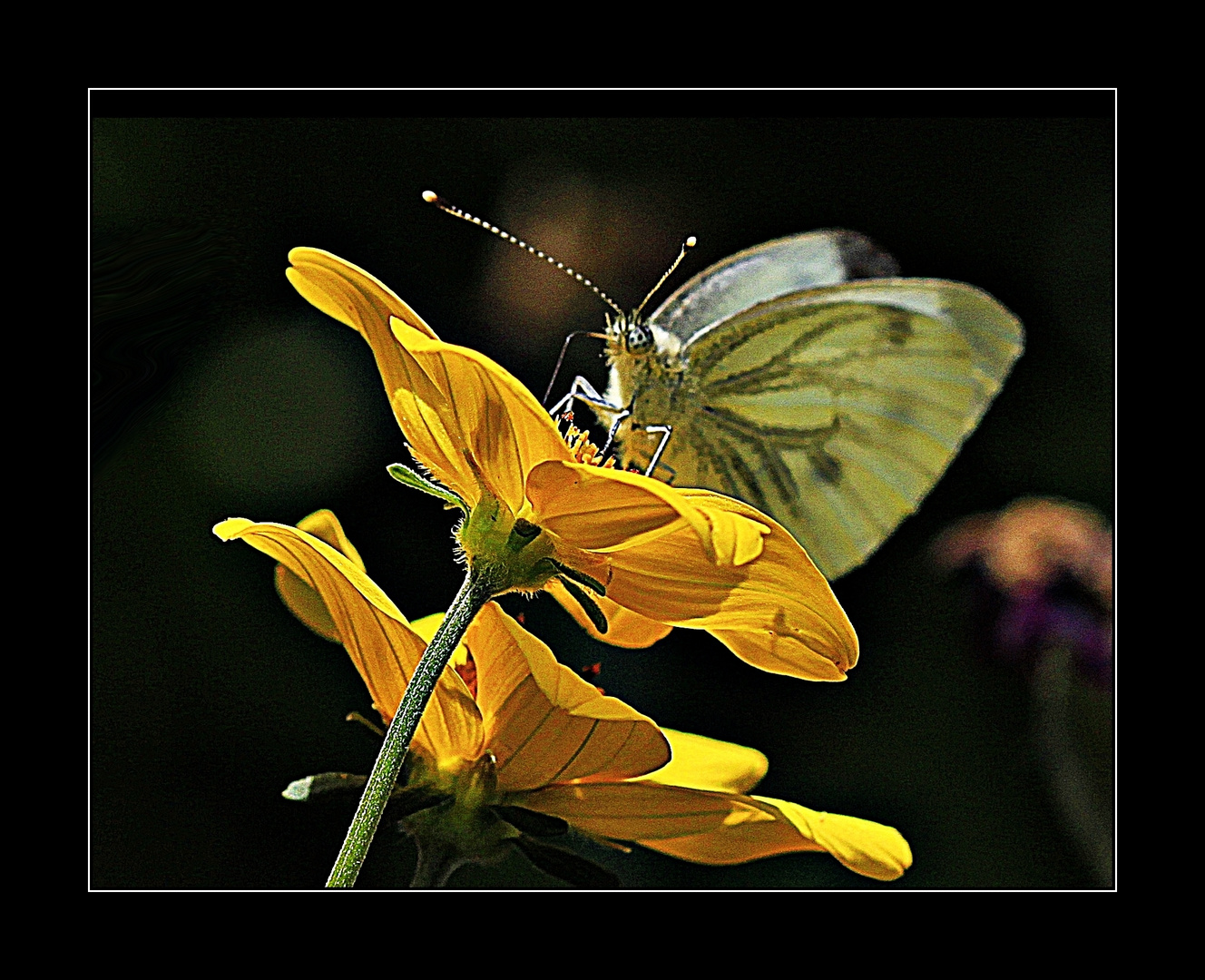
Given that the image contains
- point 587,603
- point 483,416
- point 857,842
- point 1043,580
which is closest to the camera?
point 483,416

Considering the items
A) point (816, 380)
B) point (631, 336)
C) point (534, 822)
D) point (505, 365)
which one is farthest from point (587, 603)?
point (505, 365)

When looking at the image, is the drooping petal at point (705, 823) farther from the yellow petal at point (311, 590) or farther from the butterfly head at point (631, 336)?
the butterfly head at point (631, 336)

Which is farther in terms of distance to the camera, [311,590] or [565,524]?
[311,590]

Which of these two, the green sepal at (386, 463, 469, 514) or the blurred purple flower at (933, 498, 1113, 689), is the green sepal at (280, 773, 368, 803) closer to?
the green sepal at (386, 463, 469, 514)

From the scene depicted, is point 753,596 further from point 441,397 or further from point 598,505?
point 441,397

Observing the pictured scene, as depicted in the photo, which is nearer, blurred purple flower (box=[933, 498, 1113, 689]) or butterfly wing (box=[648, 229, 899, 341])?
butterfly wing (box=[648, 229, 899, 341])

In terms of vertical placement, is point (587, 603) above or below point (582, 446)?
below

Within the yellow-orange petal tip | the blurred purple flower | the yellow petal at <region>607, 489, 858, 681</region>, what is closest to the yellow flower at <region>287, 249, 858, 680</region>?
the yellow petal at <region>607, 489, 858, 681</region>
